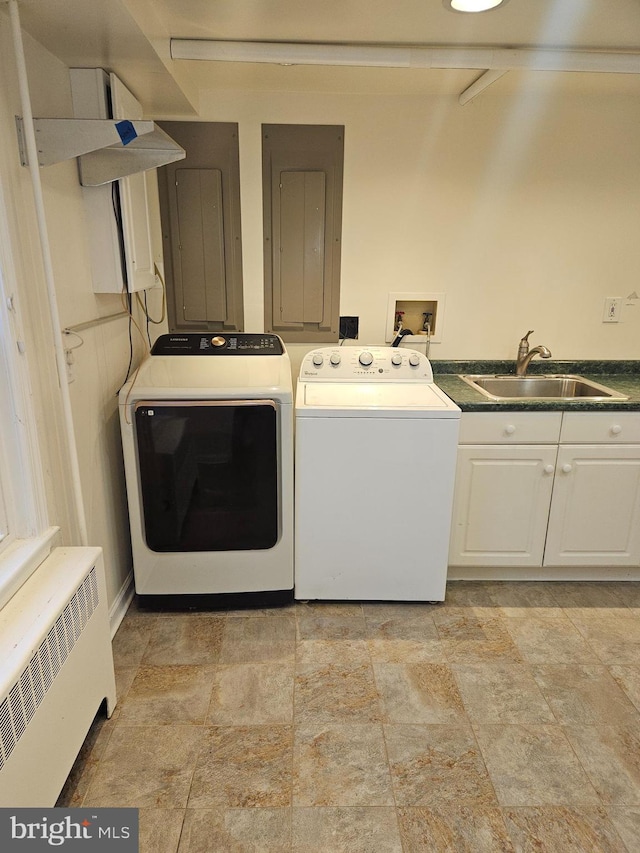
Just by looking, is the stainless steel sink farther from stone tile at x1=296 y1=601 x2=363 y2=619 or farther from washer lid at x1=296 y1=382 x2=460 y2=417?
stone tile at x1=296 y1=601 x2=363 y2=619

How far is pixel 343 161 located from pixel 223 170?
1.82 feet

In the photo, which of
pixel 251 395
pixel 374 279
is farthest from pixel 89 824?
pixel 374 279

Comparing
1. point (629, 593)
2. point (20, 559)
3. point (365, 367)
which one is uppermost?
point (365, 367)

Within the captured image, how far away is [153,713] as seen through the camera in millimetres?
1727

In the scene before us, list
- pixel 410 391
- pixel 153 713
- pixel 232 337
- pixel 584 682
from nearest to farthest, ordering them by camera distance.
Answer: pixel 153 713
pixel 584 682
pixel 410 391
pixel 232 337

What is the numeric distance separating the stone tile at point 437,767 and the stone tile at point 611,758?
31 cm

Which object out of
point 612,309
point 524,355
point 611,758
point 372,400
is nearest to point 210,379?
point 372,400

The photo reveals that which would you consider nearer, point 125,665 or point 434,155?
point 125,665

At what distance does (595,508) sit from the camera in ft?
7.70

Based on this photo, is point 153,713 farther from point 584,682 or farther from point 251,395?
point 584,682

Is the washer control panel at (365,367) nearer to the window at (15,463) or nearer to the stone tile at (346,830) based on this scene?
the window at (15,463)

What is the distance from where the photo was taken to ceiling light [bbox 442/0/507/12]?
1549 mm

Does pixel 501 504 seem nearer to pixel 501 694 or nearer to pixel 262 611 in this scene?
pixel 501 694

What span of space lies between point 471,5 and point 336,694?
2.15 meters
